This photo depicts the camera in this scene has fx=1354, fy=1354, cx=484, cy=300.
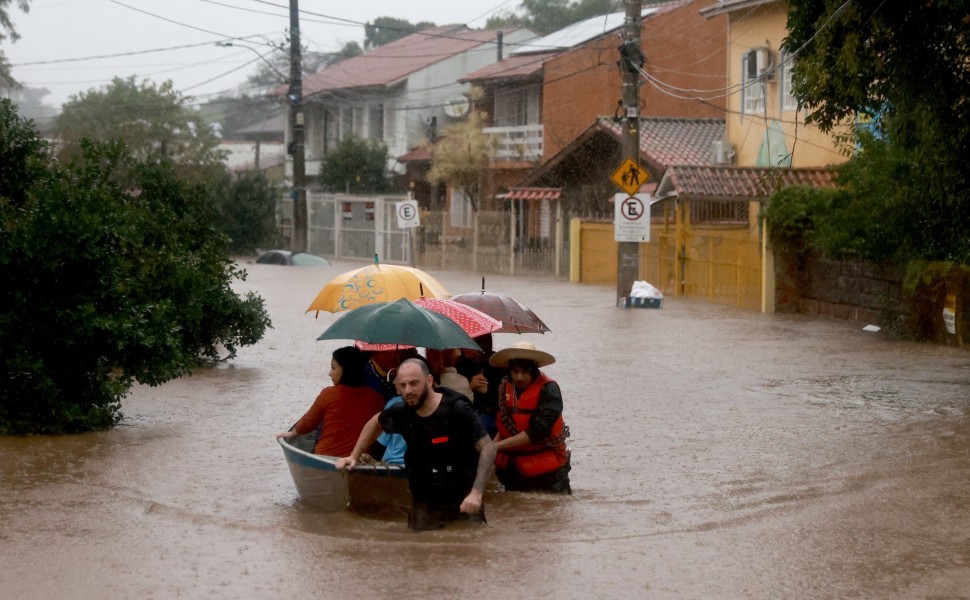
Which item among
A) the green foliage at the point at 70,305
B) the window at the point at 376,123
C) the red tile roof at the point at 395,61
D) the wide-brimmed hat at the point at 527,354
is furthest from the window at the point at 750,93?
the window at the point at 376,123

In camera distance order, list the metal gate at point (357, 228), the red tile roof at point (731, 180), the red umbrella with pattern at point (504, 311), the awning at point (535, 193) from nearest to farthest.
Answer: the red umbrella with pattern at point (504, 311)
the red tile roof at point (731, 180)
the awning at point (535, 193)
the metal gate at point (357, 228)

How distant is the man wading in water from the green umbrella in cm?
85

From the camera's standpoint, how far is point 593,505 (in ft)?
32.1

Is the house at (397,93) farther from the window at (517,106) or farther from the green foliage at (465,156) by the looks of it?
the green foliage at (465,156)

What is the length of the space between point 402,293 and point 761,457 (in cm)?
343

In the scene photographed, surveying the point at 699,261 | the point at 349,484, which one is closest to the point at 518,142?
the point at 699,261

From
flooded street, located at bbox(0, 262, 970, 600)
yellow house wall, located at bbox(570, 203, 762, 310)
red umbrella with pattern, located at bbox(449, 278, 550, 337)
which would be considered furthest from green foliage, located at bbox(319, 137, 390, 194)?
red umbrella with pattern, located at bbox(449, 278, 550, 337)

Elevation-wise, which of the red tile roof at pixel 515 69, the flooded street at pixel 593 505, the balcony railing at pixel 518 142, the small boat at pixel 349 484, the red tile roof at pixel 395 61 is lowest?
the flooded street at pixel 593 505

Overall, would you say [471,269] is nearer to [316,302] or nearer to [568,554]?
[316,302]

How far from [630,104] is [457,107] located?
25237 mm

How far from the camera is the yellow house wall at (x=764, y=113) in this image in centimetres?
2962

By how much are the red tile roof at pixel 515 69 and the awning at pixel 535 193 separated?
566 cm

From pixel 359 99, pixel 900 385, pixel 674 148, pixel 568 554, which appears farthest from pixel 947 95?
pixel 359 99

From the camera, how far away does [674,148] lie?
36.2 metres
